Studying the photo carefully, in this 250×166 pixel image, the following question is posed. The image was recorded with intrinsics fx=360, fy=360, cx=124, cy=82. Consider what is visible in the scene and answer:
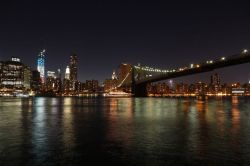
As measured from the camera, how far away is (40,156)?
579 inches

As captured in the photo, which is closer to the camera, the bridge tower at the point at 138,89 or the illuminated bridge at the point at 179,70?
the illuminated bridge at the point at 179,70

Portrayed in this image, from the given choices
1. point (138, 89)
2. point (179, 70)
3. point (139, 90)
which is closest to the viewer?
point (179, 70)

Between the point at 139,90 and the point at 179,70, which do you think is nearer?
the point at 179,70

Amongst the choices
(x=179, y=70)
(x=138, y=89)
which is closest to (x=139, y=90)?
(x=138, y=89)

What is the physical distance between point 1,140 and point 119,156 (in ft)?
24.8

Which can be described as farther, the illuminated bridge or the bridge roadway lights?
the bridge roadway lights

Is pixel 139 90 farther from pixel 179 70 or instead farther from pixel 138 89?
pixel 179 70

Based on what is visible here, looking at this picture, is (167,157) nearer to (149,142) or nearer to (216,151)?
(216,151)

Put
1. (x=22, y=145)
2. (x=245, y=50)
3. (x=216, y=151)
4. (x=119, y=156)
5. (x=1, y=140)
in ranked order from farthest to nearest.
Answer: (x=245, y=50), (x=1, y=140), (x=22, y=145), (x=216, y=151), (x=119, y=156)

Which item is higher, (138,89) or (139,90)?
(138,89)

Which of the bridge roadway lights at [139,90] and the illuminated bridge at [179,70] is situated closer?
the illuminated bridge at [179,70]

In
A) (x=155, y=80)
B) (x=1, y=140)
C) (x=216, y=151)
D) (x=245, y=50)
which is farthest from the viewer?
(x=155, y=80)

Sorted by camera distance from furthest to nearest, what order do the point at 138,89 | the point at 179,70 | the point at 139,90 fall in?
the point at 138,89, the point at 139,90, the point at 179,70

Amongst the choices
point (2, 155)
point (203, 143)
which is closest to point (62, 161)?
point (2, 155)
